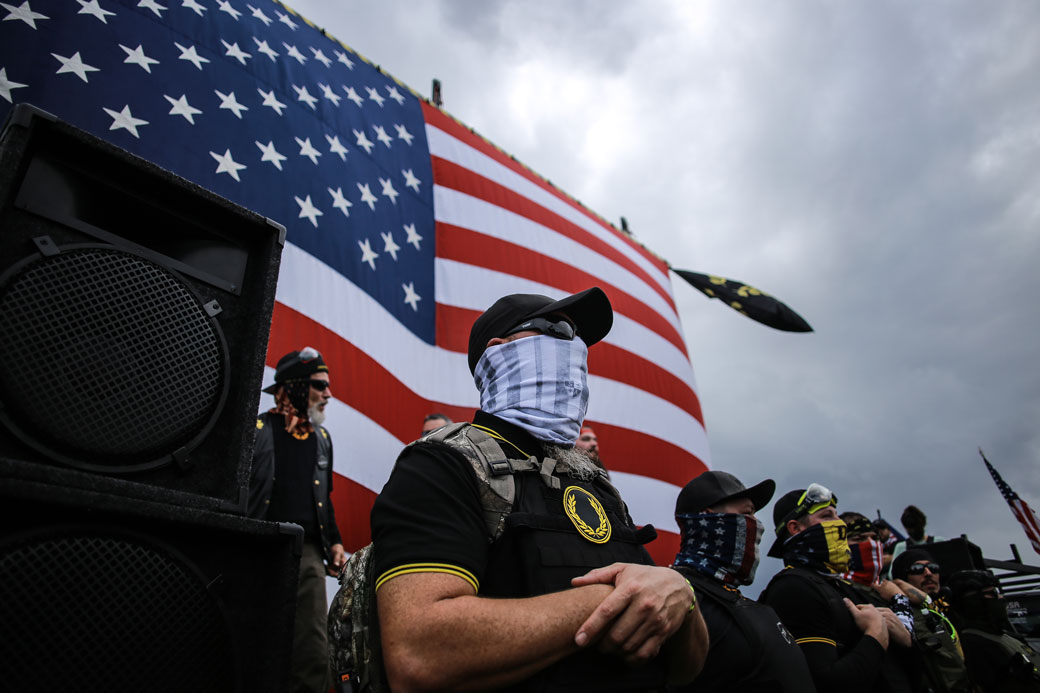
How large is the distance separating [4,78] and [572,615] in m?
4.02

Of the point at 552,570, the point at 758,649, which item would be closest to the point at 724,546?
the point at 758,649

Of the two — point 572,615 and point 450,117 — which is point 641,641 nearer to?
point 572,615

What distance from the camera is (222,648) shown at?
0.98 metres

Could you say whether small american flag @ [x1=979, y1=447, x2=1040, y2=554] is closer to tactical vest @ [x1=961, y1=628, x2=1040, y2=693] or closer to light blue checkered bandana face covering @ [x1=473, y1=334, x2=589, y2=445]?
tactical vest @ [x1=961, y1=628, x2=1040, y2=693]

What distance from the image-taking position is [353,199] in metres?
5.06

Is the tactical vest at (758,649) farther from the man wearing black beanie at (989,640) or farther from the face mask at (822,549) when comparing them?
the man wearing black beanie at (989,640)

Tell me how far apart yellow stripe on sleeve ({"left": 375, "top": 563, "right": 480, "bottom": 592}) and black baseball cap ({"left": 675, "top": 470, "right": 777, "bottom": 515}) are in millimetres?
1875

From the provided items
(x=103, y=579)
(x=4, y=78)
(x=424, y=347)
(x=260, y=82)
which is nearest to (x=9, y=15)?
(x=4, y=78)

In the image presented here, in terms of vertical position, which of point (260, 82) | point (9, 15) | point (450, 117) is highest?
point (450, 117)

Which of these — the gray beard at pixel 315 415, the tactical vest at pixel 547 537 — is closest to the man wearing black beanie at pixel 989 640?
the tactical vest at pixel 547 537

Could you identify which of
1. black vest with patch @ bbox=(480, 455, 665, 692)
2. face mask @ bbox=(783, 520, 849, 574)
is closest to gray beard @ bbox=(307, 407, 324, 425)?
black vest with patch @ bbox=(480, 455, 665, 692)

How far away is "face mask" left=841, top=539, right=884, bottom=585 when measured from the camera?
3.65 m

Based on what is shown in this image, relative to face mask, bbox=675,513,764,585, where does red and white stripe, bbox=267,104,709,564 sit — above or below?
above

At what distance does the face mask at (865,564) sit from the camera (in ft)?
12.0
